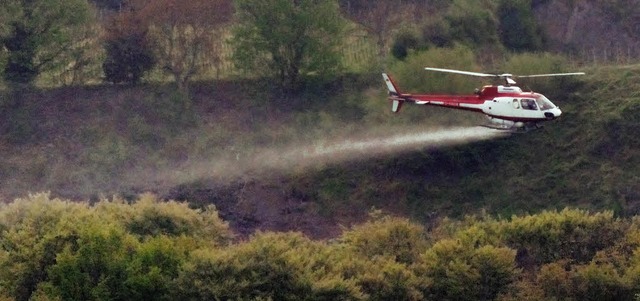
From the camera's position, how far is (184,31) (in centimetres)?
7062

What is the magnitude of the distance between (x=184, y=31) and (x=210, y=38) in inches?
61.3

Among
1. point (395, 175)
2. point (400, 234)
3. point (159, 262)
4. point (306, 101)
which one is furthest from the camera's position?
point (306, 101)

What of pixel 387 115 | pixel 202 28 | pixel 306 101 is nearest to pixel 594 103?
pixel 387 115

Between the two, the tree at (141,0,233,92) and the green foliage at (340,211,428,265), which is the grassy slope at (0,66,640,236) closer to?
the tree at (141,0,233,92)

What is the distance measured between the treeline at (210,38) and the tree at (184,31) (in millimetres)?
53

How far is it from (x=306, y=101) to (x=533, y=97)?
1991 centimetres

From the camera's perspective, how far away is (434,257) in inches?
1711

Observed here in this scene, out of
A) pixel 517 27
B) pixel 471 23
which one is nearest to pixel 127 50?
pixel 471 23

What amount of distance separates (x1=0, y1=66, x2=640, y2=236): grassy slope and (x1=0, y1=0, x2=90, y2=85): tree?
1.84 m

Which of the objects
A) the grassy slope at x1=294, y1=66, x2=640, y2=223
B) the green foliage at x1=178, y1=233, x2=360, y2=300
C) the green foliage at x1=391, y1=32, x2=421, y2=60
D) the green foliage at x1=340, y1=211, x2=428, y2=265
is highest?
the green foliage at x1=391, y1=32, x2=421, y2=60

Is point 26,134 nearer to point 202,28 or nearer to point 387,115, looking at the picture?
point 202,28

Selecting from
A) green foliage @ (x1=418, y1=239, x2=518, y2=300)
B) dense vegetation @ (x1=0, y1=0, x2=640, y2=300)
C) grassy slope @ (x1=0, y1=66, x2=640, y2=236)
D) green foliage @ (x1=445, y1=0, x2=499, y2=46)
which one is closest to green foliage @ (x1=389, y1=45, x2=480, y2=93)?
dense vegetation @ (x1=0, y1=0, x2=640, y2=300)

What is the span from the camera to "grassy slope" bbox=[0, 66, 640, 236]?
6206cm

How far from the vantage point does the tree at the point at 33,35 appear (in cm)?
6794
